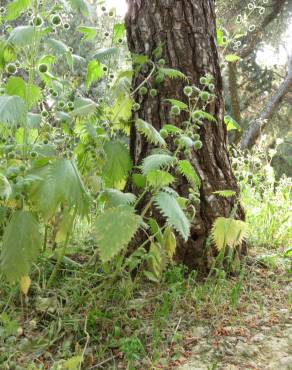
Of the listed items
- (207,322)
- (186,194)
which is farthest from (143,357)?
(186,194)

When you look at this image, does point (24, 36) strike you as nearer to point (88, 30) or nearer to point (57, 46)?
point (57, 46)

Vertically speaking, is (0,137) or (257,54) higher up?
(257,54)

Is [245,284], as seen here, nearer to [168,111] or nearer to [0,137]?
[168,111]

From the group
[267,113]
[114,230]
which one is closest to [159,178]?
[114,230]

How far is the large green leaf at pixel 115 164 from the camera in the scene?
1992 millimetres

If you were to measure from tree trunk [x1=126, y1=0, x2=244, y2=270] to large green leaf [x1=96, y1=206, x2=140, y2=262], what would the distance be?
0.70 meters

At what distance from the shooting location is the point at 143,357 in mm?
1717

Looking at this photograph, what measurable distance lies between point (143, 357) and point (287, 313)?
707mm

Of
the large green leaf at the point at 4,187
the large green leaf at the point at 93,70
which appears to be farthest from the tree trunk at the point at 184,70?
the large green leaf at the point at 4,187

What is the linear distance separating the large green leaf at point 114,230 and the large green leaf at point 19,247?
0.78ft

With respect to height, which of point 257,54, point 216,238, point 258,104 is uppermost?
point 257,54

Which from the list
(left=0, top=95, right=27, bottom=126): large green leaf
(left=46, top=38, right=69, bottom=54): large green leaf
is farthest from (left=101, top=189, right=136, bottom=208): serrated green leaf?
(left=46, top=38, right=69, bottom=54): large green leaf

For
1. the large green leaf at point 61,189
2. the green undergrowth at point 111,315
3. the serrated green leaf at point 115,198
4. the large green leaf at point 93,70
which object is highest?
the large green leaf at point 93,70

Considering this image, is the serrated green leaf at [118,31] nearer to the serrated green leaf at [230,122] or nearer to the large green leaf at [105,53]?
the large green leaf at [105,53]
